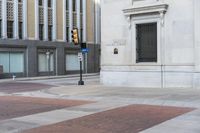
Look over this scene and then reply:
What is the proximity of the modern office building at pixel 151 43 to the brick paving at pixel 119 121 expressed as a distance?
8.96 m

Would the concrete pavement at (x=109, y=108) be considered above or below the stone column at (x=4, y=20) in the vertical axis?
below

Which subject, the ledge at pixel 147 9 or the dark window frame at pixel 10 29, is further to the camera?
the dark window frame at pixel 10 29

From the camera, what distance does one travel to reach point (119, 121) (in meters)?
11.1

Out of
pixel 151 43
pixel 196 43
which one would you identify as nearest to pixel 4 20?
pixel 151 43

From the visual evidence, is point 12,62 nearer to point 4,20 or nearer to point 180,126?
point 4,20

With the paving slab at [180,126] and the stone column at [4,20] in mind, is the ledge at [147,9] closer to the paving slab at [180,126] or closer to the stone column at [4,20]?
the paving slab at [180,126]

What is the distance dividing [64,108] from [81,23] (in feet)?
132

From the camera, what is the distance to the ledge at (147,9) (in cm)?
2306

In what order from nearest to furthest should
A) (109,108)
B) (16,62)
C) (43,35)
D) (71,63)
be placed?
1. (109,108)
2. (16,62)
3. (43,35)
4. (71,63)

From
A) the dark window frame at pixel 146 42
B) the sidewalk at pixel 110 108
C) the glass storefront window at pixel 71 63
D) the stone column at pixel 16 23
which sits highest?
the stone column at pixel 16 23

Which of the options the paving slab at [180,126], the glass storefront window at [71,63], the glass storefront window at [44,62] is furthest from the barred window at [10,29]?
the paving slab at [180,126]

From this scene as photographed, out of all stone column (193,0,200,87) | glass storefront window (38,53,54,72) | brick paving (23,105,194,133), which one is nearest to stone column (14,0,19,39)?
glass storefront window (38,53,54,72)

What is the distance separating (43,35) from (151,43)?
84.5 feet

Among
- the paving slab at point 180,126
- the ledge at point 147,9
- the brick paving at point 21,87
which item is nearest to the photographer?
the paving slab at point 180,126
